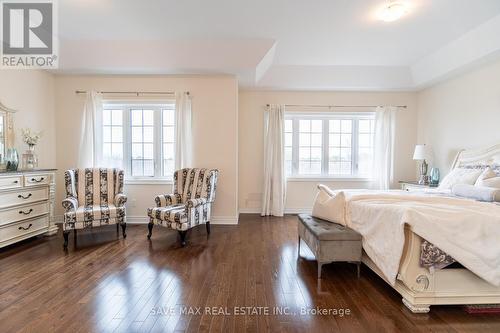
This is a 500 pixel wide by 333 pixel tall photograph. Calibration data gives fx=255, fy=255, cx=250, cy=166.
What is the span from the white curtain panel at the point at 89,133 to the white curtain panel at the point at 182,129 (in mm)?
1421

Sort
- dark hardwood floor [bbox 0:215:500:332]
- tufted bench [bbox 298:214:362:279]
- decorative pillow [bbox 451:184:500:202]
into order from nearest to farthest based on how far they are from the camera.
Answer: dark hardwood floor [bbox 0:215:500:332] < tufted bench [bbox 298:214:362:279] < decorative pillow [bbox 451:184:500:202]

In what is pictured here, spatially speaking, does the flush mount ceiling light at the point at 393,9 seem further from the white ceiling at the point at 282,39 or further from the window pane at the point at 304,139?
the window pane at the point at 304,139

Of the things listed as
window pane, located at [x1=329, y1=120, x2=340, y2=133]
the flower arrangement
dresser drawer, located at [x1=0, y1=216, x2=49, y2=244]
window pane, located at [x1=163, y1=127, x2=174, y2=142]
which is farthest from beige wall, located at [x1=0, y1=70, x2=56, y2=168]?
window pane, located at [x1=329, y1=120, x2=340, y2=133]

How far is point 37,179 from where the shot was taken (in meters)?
3.53

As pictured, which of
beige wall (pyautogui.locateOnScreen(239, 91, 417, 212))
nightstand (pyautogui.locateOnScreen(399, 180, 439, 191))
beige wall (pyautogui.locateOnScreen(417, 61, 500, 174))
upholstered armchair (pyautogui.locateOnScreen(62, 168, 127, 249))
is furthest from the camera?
beige wall (pyautogui.locateOnScreen(239, 91, 417, 212))

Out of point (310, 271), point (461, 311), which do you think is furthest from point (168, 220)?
point (461, 311)

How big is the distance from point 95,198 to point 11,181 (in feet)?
3.34

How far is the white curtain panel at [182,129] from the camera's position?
14.7 feet

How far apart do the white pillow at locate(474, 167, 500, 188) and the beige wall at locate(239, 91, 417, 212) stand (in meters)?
2.26

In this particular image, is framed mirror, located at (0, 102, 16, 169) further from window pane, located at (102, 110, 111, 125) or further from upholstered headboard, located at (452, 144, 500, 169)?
upholstered headboard, located at (452, 144, 500, 169)

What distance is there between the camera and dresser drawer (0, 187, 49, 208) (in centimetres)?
310

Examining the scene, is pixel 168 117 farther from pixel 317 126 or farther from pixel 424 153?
pixel 424 153

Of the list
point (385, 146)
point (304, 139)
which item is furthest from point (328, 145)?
point (385, 146)

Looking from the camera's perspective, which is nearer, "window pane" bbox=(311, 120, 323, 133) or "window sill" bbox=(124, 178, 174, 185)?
"window sill" bbox=(124, 178, 174, 185)
